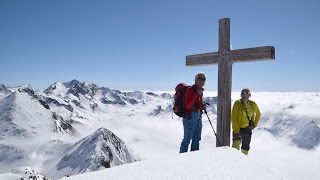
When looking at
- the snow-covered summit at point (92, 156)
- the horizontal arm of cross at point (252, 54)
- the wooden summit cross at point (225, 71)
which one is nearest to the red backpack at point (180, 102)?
the wooden summit cross at point (225, 71)

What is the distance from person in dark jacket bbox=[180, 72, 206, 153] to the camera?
851cm

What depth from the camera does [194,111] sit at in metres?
8.77

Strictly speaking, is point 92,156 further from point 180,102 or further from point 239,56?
point 239,56

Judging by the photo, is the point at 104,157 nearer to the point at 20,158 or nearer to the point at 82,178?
the point at 20,158

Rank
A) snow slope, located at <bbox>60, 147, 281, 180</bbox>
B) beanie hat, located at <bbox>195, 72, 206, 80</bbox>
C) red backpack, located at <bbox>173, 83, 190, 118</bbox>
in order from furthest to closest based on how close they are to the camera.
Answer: red backpack, located at <bbox>173, 83, 190, 118</bbox> < beanie hat, located at <bbox>195, 72, 206, 80</bbox> < snow slope, located at <bbox>60, 147, 281, 180</bbox>

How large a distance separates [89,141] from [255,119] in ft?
508

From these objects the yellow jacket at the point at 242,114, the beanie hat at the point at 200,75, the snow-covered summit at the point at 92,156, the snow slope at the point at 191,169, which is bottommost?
the snow-covered summit at the point at 92,156

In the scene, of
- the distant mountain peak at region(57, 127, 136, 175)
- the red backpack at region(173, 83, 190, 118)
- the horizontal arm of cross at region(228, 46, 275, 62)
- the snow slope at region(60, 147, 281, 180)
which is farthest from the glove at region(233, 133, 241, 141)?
the distant mountain peak at region(57, 127, 136, 175)

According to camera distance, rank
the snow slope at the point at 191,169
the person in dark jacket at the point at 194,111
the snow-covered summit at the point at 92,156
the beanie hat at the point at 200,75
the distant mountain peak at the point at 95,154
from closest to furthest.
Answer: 1. the snow slope at the point at 191,169
2. the person in dark jacket at the point at 194,111
3. the beanie hat at the point at 200,75
4. the distant mountain peak at the point at 95,154
5. the snow-covered summit at the point at 92,156

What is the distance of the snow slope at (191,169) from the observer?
14.4 ft

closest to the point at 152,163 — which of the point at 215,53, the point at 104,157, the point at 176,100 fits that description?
the point at 176,100

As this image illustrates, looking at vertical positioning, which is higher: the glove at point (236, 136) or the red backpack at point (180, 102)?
the red backpack at point (180, 102)

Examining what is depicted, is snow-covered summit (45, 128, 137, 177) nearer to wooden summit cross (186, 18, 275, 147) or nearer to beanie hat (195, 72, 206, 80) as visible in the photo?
wooden summit cross (186, 18, 275, 147)

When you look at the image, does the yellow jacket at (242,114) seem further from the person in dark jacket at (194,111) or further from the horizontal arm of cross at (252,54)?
the horizontal arm of cross at (252,54)
